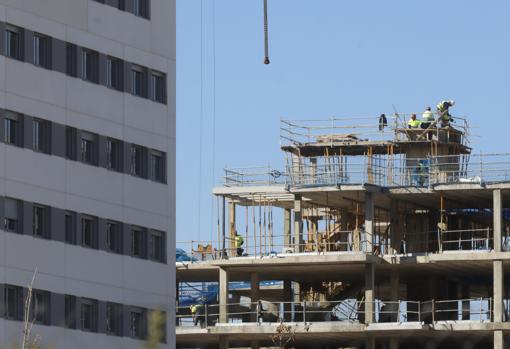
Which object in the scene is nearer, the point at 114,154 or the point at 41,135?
the point at 41,135

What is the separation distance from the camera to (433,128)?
9931cm

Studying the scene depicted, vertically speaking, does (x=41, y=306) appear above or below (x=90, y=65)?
below

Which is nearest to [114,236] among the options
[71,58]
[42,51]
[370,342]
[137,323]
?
[137,323]

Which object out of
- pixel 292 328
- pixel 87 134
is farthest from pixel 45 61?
pixel 292 328

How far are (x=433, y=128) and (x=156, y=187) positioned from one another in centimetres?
2796

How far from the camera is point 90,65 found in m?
71.6

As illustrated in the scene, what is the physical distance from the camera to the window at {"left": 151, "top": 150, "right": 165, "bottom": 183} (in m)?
75.4

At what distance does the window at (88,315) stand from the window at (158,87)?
1014 centimetres

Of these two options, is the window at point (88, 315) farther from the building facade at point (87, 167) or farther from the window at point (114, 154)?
the window at point (114, 154)

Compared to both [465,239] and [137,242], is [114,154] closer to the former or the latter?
[137,242]

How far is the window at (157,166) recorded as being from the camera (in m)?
75.4

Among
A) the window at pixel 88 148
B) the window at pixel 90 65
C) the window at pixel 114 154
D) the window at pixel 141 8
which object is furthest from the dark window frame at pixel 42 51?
the window at pixel 141 8

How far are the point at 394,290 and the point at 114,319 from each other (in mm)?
31508

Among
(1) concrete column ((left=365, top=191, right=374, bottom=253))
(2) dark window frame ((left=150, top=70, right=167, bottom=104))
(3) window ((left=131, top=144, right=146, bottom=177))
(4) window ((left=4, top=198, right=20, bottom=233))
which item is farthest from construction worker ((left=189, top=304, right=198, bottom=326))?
(4) window ((left=4, top=198, right=20, bottom=233))
